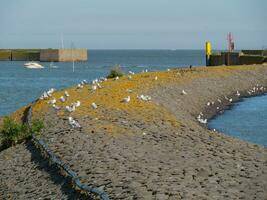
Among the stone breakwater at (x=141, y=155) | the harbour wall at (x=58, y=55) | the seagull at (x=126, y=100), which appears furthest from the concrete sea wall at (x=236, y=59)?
the harbour wall at (x=58, y=55)

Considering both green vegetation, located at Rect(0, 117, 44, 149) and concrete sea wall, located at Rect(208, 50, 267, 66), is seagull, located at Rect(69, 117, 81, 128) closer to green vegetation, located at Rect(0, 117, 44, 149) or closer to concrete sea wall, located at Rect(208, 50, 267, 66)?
green vegetation, located at Rect(0, 117, 44, 149)

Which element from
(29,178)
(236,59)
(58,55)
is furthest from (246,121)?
(58,55)

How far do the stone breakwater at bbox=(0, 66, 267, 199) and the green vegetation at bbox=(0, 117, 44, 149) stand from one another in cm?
39

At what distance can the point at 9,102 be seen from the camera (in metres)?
50.5

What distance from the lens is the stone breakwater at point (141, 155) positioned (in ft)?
39.4

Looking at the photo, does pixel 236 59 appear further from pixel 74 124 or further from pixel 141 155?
pixel 141 155

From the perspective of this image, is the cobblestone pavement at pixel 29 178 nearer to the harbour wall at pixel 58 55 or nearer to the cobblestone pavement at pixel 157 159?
the cobblestone pavement at pixel 157 159

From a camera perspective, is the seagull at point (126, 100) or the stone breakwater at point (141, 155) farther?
the seagull at point (126, 100)

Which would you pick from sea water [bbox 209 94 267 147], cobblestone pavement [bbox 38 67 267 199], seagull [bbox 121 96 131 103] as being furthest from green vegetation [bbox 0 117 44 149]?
sea water [bbox 209 94 267 147]

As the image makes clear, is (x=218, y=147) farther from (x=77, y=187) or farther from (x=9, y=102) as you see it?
(x=9, y=102)

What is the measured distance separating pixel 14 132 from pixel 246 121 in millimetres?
13649

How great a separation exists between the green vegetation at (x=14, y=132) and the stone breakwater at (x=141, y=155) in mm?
395

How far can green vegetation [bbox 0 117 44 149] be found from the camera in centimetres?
1991

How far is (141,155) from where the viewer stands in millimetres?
15133
